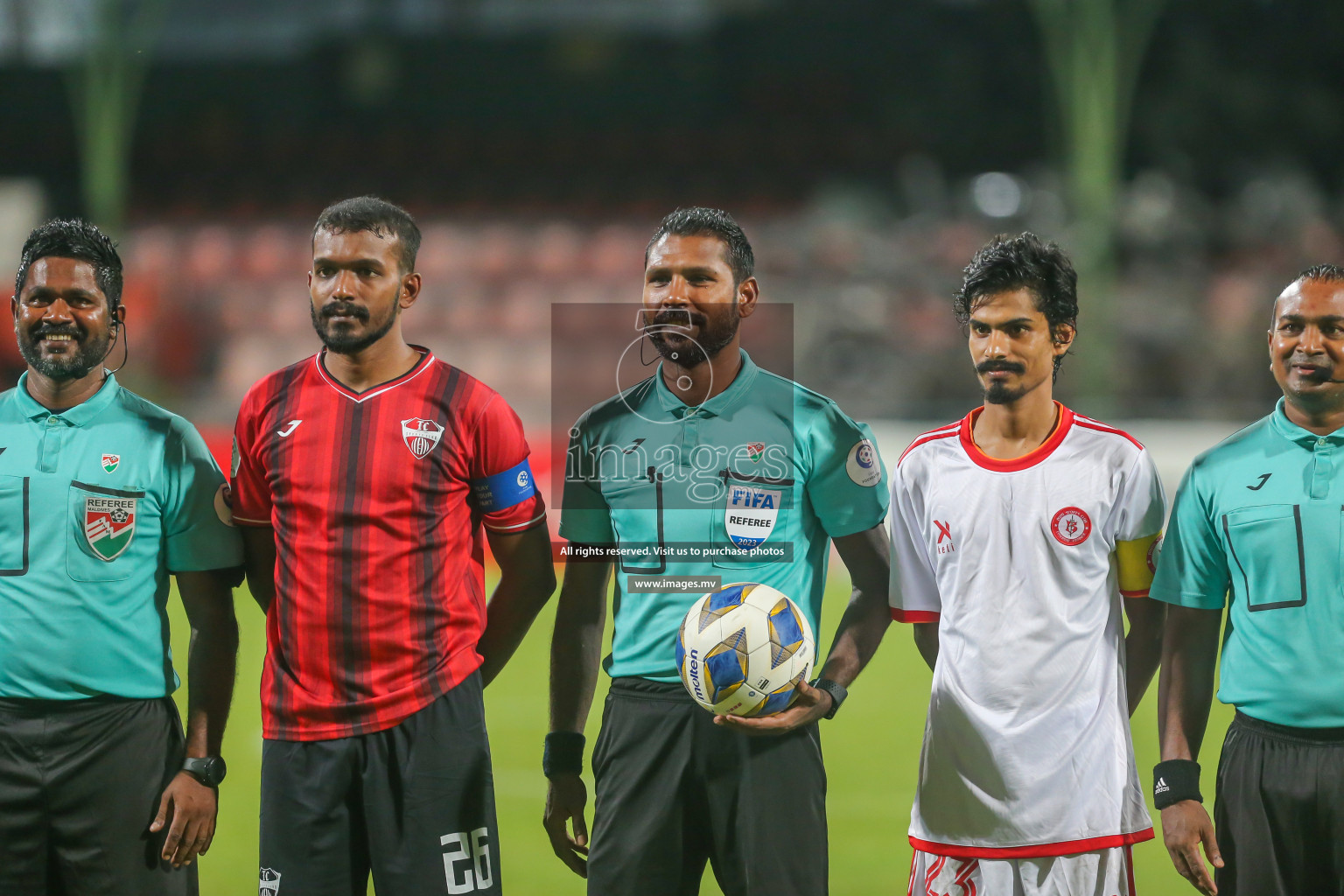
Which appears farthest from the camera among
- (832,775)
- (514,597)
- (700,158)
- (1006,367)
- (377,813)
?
(700,158)

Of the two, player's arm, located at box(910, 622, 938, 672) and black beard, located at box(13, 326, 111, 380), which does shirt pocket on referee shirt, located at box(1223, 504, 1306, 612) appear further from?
black beard, located at box(13, 326, 111, 380)

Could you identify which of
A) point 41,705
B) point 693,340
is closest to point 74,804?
point 41,705

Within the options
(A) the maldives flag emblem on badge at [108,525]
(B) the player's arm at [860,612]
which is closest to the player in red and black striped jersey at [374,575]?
(A) the maldives flag emblem on badge at [108,525]

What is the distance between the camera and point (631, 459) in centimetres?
334

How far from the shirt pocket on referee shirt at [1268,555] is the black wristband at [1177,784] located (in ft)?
1.28

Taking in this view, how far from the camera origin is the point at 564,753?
130 inches

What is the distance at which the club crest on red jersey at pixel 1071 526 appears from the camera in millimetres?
3123

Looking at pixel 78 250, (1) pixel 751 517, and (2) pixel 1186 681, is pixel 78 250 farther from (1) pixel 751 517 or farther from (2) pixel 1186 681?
(2) pixel 1186 681

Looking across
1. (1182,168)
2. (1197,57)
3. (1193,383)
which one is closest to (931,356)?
(1193,383)

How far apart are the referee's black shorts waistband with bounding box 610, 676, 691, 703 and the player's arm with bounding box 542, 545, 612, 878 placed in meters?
0.14

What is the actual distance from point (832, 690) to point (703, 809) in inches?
16.4

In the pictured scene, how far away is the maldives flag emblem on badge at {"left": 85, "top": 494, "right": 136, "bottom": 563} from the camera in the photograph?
3.24 m

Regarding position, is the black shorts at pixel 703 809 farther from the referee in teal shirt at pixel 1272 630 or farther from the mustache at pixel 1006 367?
the mustache at pixel 1006 367

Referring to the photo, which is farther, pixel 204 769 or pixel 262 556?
pixel 262 556
